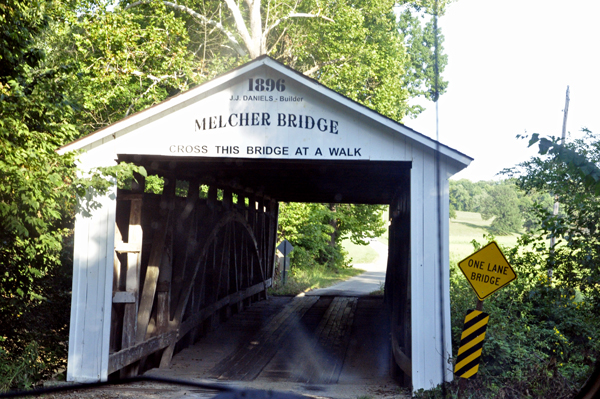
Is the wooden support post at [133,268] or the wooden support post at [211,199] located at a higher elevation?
the wooden support post at [211,199]

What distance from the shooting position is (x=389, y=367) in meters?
10.0

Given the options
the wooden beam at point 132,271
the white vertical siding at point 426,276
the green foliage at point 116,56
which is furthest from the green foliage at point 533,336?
the green foliage at point 116,56

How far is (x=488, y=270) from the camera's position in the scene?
6359 millimetres

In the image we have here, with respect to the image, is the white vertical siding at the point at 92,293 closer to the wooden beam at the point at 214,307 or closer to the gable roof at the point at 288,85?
the gable roof at the point at 288,85

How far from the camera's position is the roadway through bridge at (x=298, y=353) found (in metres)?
8.60

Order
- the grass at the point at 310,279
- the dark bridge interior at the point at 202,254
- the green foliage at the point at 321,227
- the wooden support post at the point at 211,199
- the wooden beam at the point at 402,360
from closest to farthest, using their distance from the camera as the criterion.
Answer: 1. the wooden beam at the point at 402,360
2. the dark bridge interior at the point at 202,254
3. the wooden support post at the point at 211,199
4. the grass at the point at 310,279
5. the green foliage at the point at 321,227

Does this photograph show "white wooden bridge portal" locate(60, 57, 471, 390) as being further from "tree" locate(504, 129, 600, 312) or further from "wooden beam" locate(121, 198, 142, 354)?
"tree" locate(504, 129, 600, 312)

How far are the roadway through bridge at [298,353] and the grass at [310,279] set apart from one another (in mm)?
4172

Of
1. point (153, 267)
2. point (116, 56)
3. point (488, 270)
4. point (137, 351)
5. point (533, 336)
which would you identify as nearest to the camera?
point (488, 270)

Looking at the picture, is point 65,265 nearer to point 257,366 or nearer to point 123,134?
point 123,134

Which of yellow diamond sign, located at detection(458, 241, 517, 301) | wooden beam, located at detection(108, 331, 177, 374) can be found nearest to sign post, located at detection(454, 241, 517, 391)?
yellow diamond sign, located at detection(458, 241, 517, 301)

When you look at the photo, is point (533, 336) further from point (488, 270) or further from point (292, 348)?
point (292, 348)

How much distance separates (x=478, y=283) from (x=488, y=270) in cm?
20

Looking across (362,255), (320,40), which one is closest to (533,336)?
(320,40)
